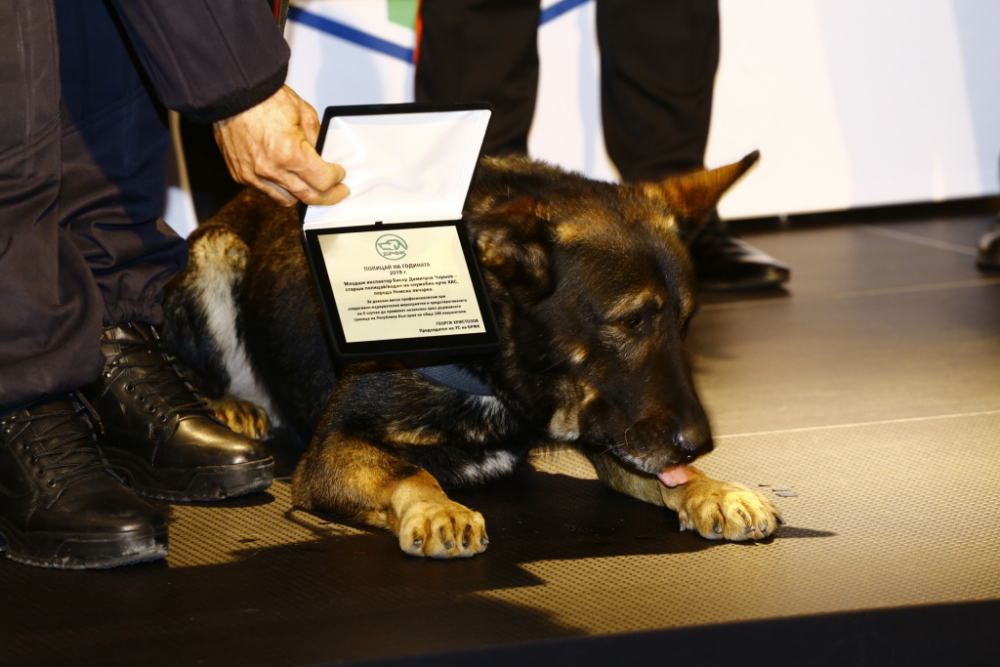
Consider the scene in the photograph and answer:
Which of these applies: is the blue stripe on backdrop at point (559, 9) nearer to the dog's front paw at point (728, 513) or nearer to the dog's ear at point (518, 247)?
the dog's ear at point (518, 247)

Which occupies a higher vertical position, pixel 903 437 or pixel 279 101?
pixel 279 101

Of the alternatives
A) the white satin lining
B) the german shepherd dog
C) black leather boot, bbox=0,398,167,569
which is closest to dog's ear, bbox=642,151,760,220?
the german shepherd dog

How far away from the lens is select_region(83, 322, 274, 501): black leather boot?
2289 millimetres

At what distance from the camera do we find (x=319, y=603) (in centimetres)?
171

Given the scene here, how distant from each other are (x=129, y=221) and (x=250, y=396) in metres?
0.81

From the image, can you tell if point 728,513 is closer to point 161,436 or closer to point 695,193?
point 695,193

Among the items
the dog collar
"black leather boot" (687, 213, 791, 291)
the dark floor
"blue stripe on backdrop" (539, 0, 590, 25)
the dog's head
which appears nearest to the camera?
the dark floor

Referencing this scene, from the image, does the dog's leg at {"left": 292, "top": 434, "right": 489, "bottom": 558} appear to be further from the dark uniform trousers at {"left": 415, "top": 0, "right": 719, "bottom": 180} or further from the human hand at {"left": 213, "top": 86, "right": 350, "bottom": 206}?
the dark uniform trousers at {"left": 415, "top": 0, "right": 719, "bottom": 180}

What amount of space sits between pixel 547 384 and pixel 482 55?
1.82 m

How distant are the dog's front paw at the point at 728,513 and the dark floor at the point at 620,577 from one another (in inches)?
1.4

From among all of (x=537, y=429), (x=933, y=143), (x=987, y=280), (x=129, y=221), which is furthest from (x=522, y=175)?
(x=933, y=143)

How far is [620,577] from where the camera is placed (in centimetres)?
180

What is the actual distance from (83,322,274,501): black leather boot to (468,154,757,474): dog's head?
640 mm

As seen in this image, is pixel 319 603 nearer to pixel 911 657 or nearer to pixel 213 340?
pixel 911 657
